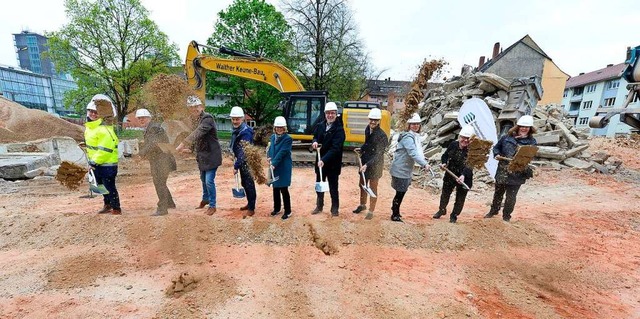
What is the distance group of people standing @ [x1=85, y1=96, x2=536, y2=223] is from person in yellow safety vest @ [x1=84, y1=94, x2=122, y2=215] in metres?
0.01

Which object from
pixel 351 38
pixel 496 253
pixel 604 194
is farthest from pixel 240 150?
pixel 351 38

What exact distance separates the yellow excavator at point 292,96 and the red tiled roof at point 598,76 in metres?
40.1

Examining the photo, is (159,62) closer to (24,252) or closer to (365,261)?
(24,252)

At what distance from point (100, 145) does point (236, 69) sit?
241 inches

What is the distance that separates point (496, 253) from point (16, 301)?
558 cm

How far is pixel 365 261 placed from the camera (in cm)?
376

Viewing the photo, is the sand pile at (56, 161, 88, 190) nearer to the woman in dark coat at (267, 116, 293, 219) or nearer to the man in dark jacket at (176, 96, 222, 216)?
the man in dark jacket at (176, 96, 222, 216)

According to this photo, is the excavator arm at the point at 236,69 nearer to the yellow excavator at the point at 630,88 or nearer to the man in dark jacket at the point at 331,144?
the man in dark jacket at the point at 331,144

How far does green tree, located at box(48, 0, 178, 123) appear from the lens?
62.6 feet

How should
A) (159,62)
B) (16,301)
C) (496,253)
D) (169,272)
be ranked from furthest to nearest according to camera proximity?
(159,62) → (496,253) → (169,272) → (16,301)

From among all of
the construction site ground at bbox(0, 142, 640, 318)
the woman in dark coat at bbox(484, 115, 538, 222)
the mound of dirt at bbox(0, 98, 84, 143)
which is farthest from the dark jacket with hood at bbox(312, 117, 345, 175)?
the mound of dirt at bbox(0, 98, 84, 143)

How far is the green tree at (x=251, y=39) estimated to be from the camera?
1952 cm

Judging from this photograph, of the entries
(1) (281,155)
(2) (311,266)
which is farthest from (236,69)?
(2) (311,266)

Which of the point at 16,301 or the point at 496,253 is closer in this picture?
the point at 16,301
